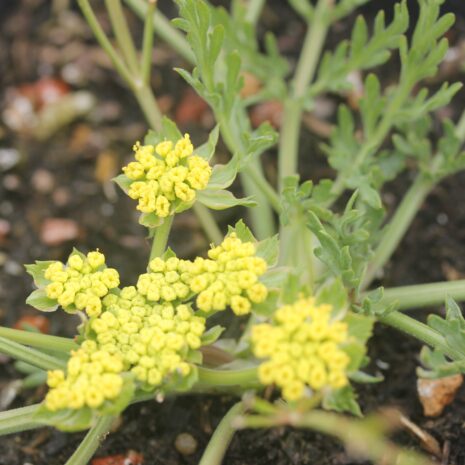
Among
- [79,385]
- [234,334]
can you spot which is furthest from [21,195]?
[79,385]

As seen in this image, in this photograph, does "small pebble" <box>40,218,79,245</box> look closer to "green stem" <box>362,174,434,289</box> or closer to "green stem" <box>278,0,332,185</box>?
"green stem" <box>278,0,332,185</box>

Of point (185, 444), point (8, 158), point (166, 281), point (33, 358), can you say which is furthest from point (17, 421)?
A: point (8, 158)

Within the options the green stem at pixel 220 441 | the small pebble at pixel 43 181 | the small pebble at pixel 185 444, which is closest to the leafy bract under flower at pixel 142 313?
the green stem at pixel 220 441

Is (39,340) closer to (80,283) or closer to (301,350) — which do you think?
(80,283)

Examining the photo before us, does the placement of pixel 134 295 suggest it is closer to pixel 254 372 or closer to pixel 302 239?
pixel 254 372

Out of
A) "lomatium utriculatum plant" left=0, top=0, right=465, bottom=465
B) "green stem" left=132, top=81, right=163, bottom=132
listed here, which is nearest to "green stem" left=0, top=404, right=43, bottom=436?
"lomatium utriculatum plant" left=0, top=0, right=465, bottom=465
